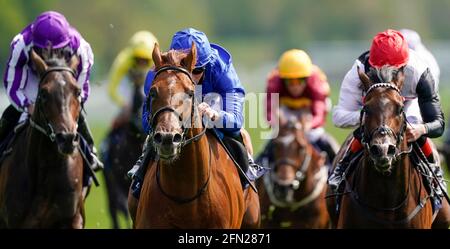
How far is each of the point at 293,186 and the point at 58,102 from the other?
4.07m

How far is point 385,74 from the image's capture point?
779 cm

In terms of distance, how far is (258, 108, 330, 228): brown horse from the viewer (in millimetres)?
11648

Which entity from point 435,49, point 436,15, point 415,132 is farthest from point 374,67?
point 436,15

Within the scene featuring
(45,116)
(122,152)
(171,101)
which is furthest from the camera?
(122,152)

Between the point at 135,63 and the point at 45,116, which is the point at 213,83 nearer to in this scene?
the point at 45,116

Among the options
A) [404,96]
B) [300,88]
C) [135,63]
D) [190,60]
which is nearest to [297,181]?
[300,88]

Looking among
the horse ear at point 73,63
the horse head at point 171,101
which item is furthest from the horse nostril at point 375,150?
the horse ear at point 73,63

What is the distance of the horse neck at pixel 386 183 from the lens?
7855 millimetres

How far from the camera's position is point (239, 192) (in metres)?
7.67

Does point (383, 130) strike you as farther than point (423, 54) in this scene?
No

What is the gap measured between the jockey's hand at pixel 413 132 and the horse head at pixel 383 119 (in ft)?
0.36
